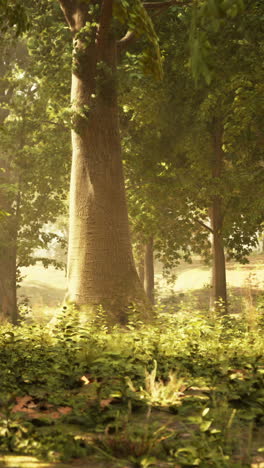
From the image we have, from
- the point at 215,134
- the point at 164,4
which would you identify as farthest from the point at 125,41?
the point at 215,134

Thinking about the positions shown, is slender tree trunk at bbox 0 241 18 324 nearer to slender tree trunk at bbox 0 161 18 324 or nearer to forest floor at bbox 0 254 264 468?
slender tree trunk at bbox 0 161 18 324

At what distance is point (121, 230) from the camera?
31.9 ft

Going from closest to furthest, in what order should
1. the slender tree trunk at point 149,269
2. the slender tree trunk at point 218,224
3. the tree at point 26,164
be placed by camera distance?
1. the slender tree trunk at point 218,224
2. the tree at point 26,164
3. the slender tree trunk at point 149,269

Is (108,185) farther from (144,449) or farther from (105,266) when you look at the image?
(144,449)

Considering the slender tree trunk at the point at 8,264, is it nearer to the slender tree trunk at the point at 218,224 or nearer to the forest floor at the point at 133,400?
the slender tree trunk at the point at 218,224

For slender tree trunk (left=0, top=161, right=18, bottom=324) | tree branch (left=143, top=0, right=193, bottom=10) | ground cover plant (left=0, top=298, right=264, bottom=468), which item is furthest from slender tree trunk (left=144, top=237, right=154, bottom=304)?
ground cover plant (left=0, top=298, right=264, bottom=468)

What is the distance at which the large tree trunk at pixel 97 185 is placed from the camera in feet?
30.5

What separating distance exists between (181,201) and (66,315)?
656 centimetres

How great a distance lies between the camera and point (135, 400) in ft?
13.1

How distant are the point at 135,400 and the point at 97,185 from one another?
20.5 ft

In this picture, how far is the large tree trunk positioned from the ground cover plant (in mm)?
2765

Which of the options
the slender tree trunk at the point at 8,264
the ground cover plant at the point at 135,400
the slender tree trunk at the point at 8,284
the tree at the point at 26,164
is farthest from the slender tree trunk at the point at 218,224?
the slender tree trunk at the point at 8,284

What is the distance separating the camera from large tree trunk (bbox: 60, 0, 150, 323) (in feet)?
30.5

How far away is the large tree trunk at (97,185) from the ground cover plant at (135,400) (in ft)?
9.07
